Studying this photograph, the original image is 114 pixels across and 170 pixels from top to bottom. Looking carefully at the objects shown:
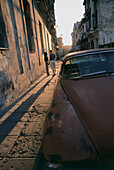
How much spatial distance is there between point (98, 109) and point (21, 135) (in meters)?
1.66

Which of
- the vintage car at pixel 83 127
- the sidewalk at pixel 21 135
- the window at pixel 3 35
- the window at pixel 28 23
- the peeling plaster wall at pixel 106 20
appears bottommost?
the sidewalk at pixel 21 135

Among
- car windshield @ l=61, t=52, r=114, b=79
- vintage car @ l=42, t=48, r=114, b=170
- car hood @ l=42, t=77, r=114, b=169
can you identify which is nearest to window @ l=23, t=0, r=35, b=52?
car windshield @ l=61, t=52, r=114, b=79

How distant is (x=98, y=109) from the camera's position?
44.2 inches

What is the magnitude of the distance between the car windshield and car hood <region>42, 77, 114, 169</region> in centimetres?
49

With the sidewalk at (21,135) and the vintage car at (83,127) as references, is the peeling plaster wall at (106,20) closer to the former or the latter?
the sidewalk at (21,135)

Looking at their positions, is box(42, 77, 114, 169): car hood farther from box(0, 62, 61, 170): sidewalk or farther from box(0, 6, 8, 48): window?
box(0, 6, 8, 48): window

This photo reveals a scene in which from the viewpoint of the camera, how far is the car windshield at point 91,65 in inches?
78.0

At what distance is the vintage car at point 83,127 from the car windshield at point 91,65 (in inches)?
3.7

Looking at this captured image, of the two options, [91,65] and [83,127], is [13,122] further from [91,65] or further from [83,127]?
[91,65]

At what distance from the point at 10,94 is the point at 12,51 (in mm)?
1651

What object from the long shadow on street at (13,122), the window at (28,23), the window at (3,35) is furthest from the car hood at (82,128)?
the window at (28,23)

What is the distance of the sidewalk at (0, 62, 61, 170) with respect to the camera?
153 centimetres

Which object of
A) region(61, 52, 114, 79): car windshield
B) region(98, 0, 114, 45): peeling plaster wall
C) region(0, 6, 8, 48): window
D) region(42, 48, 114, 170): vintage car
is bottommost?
region(42, 48, 114, 170): vintage car

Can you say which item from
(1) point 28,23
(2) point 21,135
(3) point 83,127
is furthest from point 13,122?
(1) point 28,23
